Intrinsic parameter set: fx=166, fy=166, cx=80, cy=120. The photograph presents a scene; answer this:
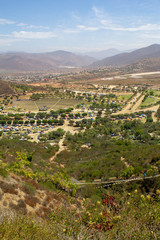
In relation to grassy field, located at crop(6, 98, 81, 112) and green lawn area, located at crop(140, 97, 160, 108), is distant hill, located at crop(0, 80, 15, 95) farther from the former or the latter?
green lawn area, located at crop(140, 97, 160, 108)

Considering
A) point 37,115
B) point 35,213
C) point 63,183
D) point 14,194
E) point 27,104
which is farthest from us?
point 27,104

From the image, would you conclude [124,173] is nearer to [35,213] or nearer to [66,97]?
[35,213]

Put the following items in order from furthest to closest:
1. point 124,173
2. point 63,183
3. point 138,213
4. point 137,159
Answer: point 137,159 → point 124,173 → point 63,183 → point 138,213

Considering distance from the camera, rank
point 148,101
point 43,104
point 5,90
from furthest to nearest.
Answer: point 5,90, point 43,104, point 148,101

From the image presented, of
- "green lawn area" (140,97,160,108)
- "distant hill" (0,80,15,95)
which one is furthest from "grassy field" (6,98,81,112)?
"green lawn area" (140,97,160,108)

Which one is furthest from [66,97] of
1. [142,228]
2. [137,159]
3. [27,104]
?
[142,228]

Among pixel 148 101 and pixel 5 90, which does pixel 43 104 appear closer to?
pixel 5 90

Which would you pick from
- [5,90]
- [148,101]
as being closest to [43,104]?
[5,90]

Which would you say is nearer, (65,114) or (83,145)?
(83,145)

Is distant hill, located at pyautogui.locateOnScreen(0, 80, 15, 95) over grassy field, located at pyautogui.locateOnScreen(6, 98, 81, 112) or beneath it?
over
